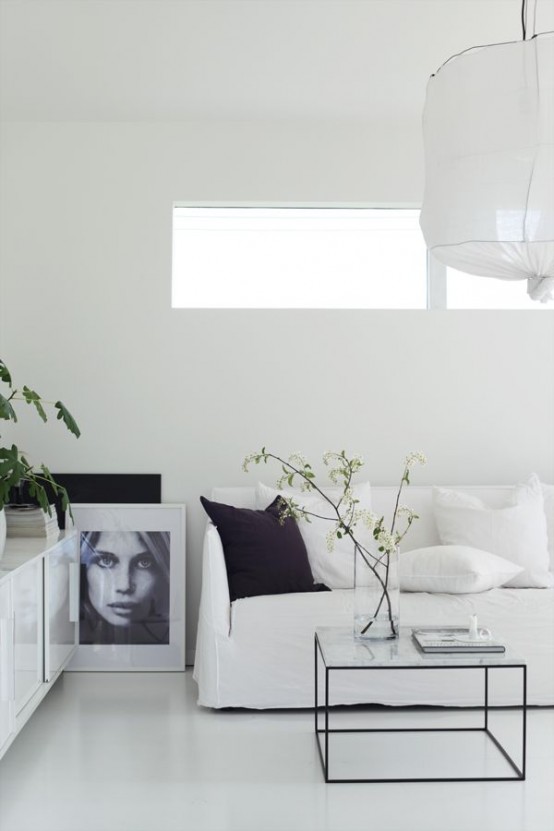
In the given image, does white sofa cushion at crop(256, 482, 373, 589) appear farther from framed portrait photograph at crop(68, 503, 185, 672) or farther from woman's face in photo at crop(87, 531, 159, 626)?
woman's face in photo at crop(87, 531, 159, 626)

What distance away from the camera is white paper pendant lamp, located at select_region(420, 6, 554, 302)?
→ 2.37 m

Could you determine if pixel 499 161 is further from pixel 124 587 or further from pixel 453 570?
pixel 124 587

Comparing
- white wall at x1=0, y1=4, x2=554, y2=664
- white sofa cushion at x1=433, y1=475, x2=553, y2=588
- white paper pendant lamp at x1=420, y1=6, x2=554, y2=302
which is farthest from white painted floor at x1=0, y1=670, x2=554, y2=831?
white paper pendant lamp at x1=420, y1=6, x2=554, y2=302

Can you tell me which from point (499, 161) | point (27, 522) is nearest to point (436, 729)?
point (27, 522)

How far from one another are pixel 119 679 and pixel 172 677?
0.26m

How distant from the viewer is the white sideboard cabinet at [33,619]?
2.92 metres

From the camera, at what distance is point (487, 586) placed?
381 cm

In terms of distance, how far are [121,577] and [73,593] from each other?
283mm

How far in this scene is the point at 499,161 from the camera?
94.4 inches

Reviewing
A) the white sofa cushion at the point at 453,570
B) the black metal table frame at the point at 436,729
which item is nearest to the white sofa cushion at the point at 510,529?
the white sofa cushion at the point at 453,570

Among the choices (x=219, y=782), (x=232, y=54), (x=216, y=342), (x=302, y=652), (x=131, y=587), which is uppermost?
(x=232, y=54)

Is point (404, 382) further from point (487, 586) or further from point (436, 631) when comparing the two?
point (436, 631)

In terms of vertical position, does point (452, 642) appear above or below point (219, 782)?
above

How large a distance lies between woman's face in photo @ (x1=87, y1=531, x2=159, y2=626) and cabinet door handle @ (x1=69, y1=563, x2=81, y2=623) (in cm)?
15
